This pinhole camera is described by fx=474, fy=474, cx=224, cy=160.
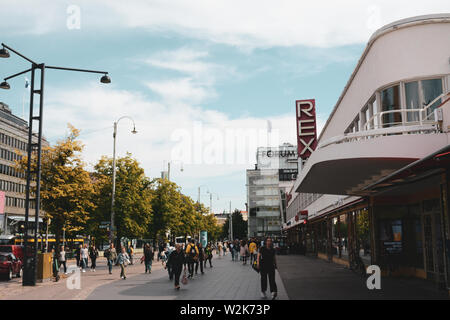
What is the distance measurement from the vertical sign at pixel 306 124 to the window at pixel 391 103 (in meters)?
9.33

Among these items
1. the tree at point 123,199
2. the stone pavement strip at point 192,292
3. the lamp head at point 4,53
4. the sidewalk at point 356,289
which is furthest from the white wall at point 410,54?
the tree at point 123,199

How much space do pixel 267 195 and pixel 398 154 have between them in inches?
4329

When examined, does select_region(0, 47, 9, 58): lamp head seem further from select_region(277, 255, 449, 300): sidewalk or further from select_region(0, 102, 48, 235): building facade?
select_region(0, 102, 48, 235): building facade

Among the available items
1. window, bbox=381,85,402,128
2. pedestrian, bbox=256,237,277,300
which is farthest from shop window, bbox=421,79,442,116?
pedestrian, bbox=256,237,277,300

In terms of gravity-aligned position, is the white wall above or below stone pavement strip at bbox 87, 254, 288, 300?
above

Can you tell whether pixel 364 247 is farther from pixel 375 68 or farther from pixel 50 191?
pixel 50 191

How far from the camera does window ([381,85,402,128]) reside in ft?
52.4

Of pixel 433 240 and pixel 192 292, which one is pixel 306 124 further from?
pixel 192 292

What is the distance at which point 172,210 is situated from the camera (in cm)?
5138

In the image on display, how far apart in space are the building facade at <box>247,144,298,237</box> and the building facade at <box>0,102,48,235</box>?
5791cm

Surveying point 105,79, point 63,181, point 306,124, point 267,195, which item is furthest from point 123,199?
point 267,195

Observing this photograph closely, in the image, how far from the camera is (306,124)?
86.7ft
